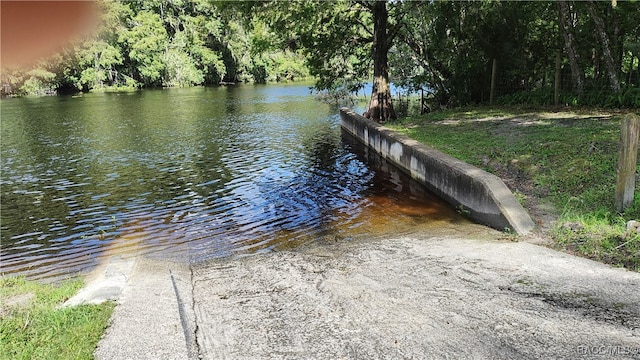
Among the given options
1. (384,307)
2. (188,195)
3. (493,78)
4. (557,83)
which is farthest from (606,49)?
(384,307)

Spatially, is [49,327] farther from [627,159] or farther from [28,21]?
[28,21]

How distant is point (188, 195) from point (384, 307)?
318 inches

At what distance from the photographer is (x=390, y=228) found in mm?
8320

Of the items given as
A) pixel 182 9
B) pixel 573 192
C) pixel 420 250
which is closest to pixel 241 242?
pixel 420 250

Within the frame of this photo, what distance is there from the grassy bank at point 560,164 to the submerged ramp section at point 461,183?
39 cm

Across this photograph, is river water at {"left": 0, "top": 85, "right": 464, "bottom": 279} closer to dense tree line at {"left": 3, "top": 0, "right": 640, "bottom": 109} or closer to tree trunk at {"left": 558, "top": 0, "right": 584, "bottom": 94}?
dense tree line at {"left": 3, "top": 0, "right": 640, "bottom": 109}

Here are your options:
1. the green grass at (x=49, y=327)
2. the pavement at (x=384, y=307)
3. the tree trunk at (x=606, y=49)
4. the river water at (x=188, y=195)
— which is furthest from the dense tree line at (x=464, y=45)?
the green grass at (x=49, y=327)

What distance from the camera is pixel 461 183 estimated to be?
8.80 metres

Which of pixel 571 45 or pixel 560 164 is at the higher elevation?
pixel 571 45

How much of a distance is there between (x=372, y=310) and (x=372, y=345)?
68 centimetres

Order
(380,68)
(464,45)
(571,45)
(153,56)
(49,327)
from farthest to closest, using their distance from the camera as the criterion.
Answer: (153,56) → (380,68) → (464,45) → (571,45) → (49,327)

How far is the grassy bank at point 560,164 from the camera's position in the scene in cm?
589

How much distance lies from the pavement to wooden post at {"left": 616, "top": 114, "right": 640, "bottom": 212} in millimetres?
1446

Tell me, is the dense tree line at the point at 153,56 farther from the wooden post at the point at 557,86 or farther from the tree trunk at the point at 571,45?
the tree trunk at the point at 571,45
